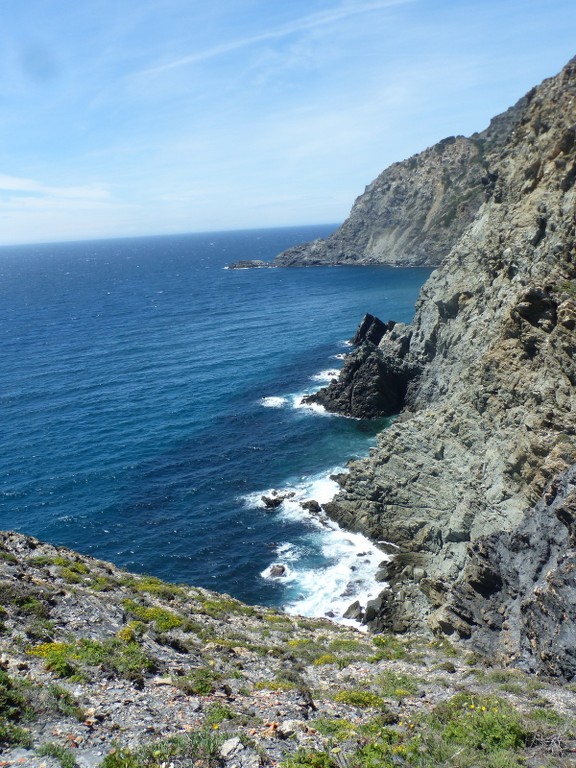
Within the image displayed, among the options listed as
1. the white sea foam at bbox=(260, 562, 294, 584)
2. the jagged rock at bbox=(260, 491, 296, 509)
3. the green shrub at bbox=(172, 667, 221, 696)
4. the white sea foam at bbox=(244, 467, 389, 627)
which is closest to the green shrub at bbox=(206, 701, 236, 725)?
the green shrub at bbox=(172, 667, 221, 696)

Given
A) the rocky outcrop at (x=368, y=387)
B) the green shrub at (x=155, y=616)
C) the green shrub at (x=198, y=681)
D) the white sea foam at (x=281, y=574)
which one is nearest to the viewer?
the green shrub at (x=198, y=681)

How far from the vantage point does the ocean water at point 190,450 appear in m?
51.2

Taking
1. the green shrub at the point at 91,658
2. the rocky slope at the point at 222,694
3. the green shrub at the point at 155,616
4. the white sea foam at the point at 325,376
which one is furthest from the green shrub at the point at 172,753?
the white sea foam at the point at 325,376

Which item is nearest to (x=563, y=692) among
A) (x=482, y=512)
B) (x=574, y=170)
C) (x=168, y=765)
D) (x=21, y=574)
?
(x=168, y=765)

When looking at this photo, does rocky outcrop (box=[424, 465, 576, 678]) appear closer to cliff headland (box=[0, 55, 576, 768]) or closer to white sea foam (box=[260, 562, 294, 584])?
cliff headland (box=[0, 55, 576, 768])

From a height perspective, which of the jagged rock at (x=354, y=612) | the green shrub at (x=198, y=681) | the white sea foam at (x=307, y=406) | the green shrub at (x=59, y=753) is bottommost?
the jagged rock at (x=354, y=612)

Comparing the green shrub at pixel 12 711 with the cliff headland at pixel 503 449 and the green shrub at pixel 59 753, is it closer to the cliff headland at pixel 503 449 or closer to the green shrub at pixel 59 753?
the green shrub at pixel 59 753

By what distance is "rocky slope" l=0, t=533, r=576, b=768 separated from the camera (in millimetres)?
15805

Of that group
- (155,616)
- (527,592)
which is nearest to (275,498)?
(155,616)

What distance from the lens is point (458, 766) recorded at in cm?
1563

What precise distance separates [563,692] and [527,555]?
11081 mm

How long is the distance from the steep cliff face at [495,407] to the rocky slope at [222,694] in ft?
28.7

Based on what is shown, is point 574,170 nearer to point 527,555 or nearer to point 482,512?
point 482,512

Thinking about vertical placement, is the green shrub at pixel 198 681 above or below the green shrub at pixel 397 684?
above
